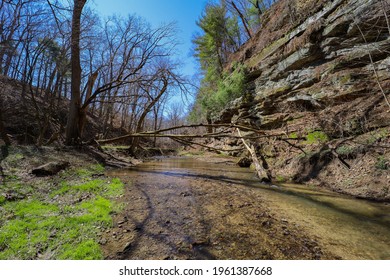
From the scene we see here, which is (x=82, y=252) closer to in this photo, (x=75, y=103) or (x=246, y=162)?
(x=75, y=103)

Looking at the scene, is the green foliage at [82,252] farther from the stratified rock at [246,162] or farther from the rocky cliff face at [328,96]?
the stratified rock at [246,162]

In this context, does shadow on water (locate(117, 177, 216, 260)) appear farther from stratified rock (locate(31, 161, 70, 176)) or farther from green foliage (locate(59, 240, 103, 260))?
stratified rock (locate(31, 161, 70, 176))

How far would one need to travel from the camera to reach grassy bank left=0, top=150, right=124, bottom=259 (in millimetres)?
2311

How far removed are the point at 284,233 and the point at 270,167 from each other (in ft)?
17.3

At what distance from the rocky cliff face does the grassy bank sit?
18.2ft

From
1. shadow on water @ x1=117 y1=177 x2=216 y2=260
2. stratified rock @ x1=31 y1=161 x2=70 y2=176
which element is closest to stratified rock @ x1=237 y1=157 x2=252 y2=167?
shadow on water @ x1=117 y1=177 x2=216 y2=260

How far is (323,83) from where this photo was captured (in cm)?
866

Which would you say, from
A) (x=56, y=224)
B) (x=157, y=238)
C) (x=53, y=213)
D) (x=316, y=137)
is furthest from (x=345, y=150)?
(x=53, y=213)

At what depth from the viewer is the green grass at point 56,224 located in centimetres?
227

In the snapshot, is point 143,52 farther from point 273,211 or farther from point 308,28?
point 273,211

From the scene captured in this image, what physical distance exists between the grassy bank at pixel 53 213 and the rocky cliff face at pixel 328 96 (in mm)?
5541

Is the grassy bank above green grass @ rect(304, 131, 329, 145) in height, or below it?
below

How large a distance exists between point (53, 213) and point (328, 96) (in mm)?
9942
